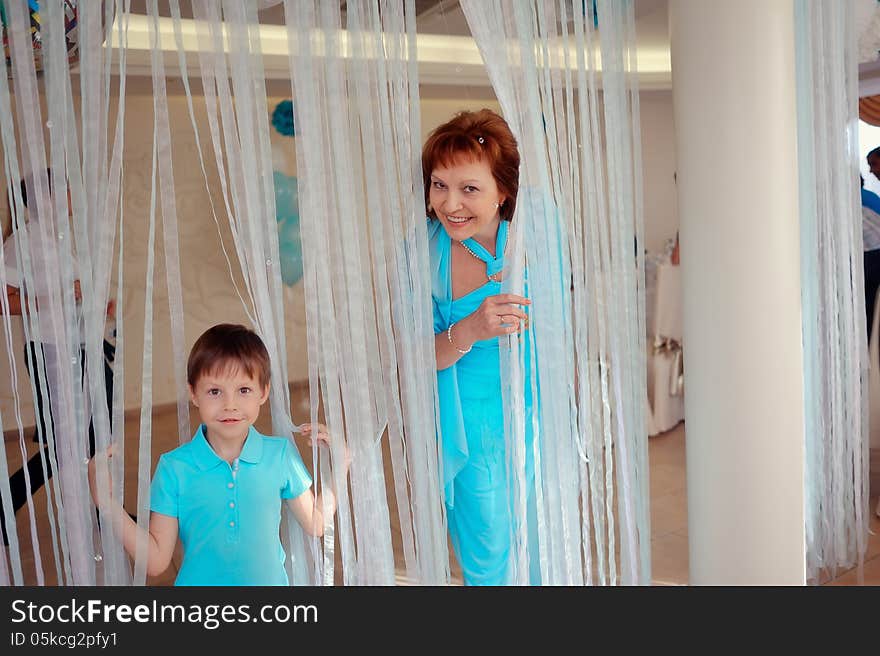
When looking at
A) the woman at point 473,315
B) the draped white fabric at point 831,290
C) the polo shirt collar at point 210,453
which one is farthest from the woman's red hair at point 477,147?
the draped white fabric at point 831,290

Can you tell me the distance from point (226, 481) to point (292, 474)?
0.45 ft

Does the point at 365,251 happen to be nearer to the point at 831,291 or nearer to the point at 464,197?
the point at 464,197

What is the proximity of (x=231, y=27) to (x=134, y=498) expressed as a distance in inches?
94.2

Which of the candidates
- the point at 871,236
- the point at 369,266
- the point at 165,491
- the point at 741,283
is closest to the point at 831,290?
the point at 741,283

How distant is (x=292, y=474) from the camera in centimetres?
190

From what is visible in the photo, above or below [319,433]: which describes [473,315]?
above

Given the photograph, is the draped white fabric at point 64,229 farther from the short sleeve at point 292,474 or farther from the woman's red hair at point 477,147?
the woman's red hair at point 477,147

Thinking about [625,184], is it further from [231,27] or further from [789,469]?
[231,27]

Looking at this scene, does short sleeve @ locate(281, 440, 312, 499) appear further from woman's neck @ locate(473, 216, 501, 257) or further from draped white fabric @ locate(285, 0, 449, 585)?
woman's neck @ locate(473, 216, 501, 257)

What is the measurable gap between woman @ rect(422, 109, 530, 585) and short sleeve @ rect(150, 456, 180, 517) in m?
0.61

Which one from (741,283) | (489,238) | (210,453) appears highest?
(489,238)

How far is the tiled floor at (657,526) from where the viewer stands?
2766 mm
